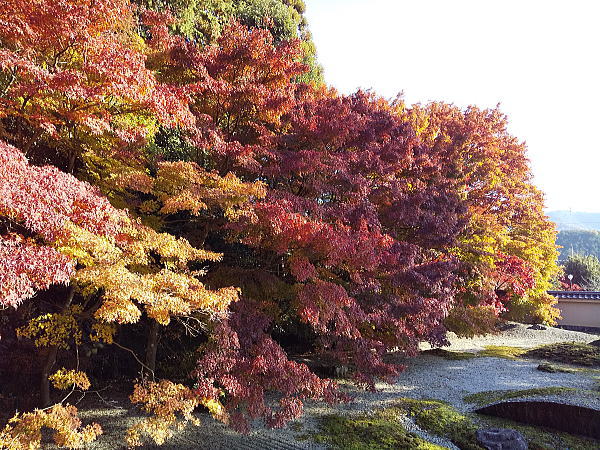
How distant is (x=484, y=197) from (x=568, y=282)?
2825 cm

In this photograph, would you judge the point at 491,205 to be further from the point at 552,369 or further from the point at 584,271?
the point at 584,271

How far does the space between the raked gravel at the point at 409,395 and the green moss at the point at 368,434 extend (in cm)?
25

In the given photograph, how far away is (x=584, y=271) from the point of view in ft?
126

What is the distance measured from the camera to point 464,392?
388 inches

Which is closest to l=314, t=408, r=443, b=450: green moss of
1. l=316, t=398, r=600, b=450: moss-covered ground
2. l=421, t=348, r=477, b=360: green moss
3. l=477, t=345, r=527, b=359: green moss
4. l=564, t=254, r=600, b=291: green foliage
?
l=316, t=398, r=600, b=450: moss-covered ground

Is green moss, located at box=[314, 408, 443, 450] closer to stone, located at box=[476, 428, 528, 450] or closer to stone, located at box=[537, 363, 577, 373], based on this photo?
stone, located at box=[476, 428, 528, 450]

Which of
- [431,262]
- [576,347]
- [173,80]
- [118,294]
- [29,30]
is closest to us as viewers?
[118,294]

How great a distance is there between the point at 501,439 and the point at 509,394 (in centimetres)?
267

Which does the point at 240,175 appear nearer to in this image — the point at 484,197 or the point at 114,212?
the point at 114,212

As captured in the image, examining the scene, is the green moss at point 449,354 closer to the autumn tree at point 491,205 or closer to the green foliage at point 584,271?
the autumn tree at point 491,205

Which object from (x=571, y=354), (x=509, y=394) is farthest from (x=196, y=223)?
(x=571, y=354)

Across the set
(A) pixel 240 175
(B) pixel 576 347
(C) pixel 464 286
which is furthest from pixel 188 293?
(B) pixel 576 347

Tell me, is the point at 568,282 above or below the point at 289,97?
below

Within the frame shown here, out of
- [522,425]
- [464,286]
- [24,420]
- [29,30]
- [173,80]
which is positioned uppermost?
[173,80]
